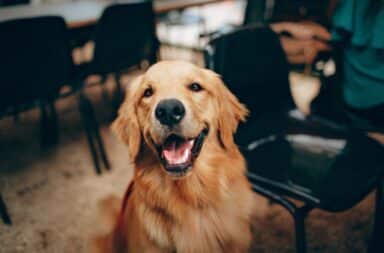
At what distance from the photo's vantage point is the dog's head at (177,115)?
1293 mm

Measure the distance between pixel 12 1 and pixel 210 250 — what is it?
14.8ft

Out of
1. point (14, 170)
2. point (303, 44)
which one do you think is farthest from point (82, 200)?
point (303, 44)

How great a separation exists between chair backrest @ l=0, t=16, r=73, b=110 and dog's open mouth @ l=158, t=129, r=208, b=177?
1.32m

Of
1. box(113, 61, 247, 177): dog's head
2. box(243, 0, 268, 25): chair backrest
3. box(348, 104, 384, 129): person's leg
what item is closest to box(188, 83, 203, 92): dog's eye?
box(113, 61, 247, 177): dog's head

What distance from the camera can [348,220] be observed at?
212 cm

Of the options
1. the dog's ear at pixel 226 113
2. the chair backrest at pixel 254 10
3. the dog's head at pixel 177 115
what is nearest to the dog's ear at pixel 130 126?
the dog's head at pixel 177 115

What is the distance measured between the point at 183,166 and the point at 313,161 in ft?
2.59

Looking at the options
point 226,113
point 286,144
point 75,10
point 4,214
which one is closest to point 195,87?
point 226,113

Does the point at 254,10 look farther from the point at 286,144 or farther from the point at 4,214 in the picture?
the point at 4,214

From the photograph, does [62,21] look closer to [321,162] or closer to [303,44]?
[321,162]

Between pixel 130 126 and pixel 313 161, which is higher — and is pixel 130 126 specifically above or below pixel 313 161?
above

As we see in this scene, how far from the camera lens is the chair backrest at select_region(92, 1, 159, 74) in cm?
251

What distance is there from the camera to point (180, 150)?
4.51 ft

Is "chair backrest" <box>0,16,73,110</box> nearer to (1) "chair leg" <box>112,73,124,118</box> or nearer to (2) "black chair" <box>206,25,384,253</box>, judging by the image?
(2) "black chair" <box>206,25,384,253</box>
